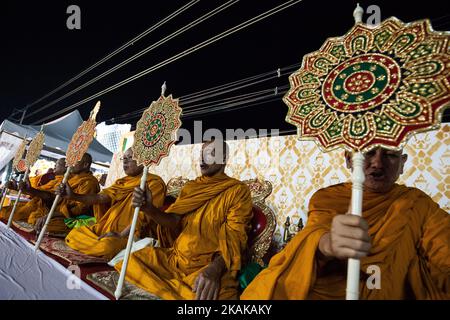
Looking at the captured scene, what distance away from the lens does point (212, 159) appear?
299cm

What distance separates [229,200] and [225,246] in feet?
1.60

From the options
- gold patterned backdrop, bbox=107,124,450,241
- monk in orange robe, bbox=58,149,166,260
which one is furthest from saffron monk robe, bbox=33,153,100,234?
gold patterned backdrop, bbox=107,124,450,241

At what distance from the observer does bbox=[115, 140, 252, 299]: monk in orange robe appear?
6.93ft

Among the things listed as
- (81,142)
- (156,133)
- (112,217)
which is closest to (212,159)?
(156,133)

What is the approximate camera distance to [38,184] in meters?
6.46

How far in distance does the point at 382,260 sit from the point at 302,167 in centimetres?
270

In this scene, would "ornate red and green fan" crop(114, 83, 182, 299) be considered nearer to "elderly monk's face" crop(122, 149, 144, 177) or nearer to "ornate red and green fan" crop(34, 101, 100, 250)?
"ornate red and green fan" crop(34, 101, 100, 250)

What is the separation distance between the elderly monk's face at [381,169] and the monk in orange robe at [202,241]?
1183mm

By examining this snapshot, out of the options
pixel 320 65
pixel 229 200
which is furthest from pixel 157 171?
pixel 320 65

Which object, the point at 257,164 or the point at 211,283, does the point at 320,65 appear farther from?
the point at 257,164

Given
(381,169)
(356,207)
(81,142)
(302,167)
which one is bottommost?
(356,207)

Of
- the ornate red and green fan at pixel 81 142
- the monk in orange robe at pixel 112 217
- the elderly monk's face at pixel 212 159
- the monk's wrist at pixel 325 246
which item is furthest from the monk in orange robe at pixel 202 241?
the ornate red and green fan at pixel 81 142

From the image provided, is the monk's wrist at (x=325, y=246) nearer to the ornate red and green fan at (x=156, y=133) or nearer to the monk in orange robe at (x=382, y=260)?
the monk in orange robe at (x=382, y=260)

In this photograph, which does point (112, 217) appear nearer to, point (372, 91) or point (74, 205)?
point (74, 205)
